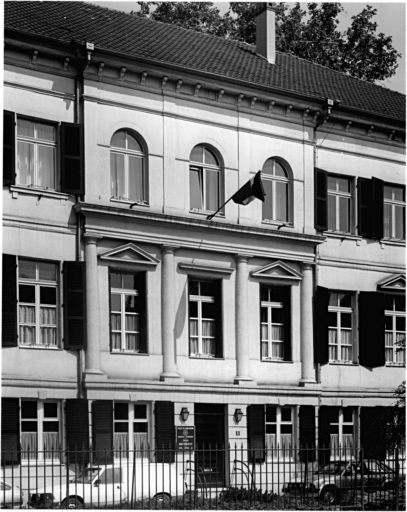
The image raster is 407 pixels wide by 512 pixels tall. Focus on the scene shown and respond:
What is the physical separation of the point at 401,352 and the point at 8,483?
9.49 metres

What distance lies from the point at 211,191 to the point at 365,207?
399 centimetres

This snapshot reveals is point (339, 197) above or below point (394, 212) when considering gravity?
above

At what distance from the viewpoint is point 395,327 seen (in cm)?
2350

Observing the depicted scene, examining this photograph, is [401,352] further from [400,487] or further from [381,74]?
[381,74]

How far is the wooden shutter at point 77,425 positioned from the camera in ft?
62.5

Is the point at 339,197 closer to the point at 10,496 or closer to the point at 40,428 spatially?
the point at 40,428

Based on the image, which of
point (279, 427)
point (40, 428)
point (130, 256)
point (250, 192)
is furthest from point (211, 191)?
point (40, 428)

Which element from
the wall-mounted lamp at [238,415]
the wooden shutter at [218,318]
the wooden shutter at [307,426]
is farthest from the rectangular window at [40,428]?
the wooden shutter at [307,426]

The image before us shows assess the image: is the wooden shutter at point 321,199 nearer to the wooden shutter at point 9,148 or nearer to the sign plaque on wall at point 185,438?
the sign plaque on wall at point 185,438

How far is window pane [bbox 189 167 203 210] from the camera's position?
21516 millimetres

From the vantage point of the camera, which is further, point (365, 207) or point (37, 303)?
point (365, 207)

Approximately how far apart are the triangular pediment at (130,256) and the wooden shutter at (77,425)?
2694 mm

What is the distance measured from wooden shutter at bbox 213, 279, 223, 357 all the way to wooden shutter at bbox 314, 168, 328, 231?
2882 millimetres

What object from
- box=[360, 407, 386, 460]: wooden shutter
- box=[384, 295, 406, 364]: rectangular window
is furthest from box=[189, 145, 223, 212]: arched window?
box=[360, 407, 386, 460]: wooden shutter
